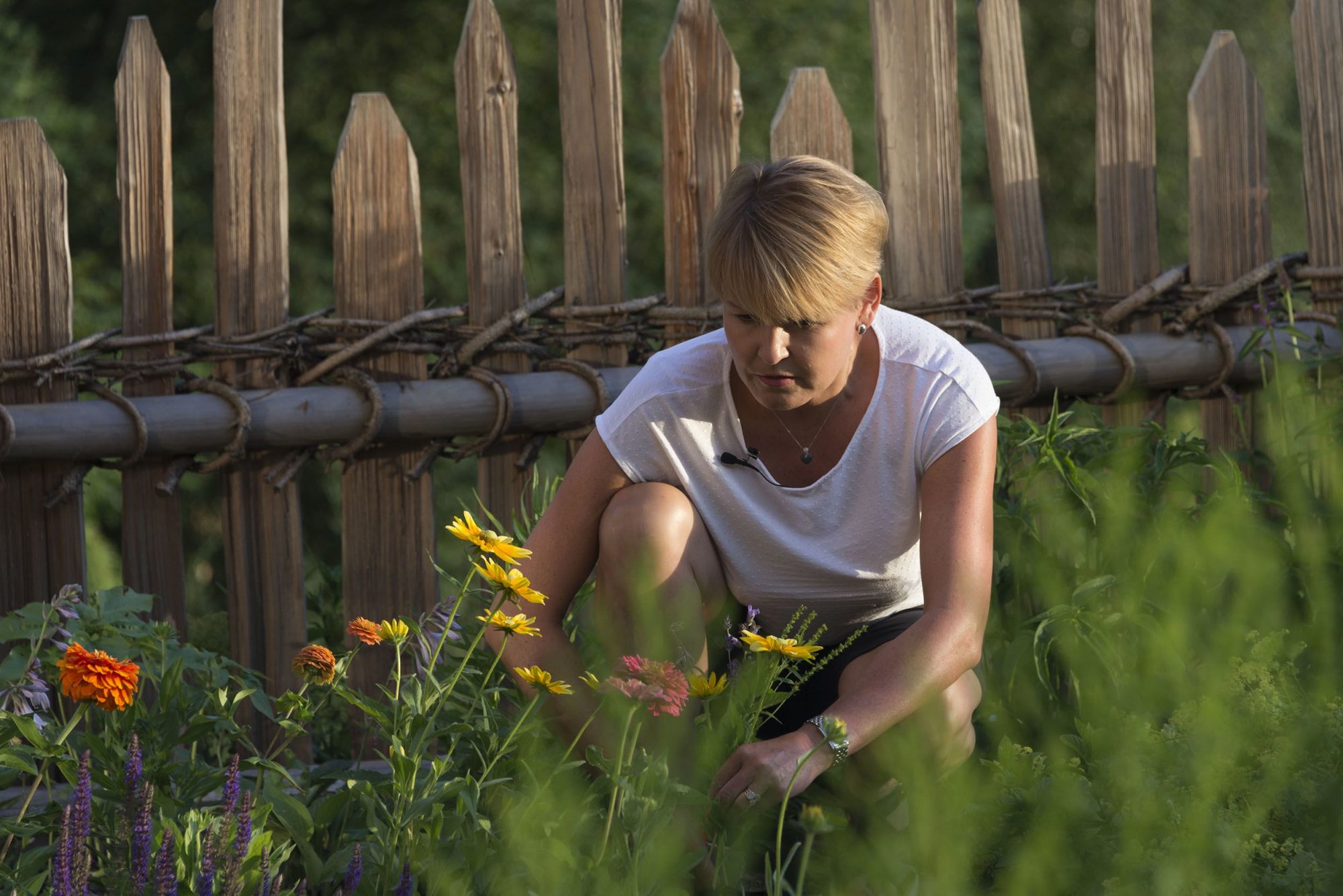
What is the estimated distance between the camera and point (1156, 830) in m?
1.30

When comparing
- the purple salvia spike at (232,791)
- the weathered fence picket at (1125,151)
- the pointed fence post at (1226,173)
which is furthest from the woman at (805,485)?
the pointed fence post at (1226,173)

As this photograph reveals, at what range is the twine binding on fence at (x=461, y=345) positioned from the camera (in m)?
2.56

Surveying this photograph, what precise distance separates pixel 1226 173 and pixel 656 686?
7.64ft

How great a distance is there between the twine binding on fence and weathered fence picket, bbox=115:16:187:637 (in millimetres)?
34

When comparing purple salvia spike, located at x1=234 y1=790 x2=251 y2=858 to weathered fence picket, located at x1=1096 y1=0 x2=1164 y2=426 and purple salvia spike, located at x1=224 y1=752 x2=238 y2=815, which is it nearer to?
purple salvia spike, located at x1=224 y1=752 x2=238 y2=815

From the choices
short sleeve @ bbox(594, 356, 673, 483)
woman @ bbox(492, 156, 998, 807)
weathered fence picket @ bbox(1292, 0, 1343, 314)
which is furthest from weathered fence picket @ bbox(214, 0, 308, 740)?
weathered fence picket @ bbox(1292, 0, 1343, 314)

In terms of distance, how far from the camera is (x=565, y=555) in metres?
2.01

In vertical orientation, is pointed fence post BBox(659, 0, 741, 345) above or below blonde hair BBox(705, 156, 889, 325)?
above

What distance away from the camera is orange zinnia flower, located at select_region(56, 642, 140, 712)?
1380 mm

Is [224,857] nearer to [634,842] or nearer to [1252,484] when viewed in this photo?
[634,842]

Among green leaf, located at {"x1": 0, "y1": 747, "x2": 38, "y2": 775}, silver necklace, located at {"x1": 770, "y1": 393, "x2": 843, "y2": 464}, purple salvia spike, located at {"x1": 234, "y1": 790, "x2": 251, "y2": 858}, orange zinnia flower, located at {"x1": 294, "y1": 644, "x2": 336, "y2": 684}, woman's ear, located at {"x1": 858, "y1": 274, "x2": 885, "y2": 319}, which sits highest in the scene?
woman's ear, located at {"x1": 858, "y1": 274, "x2": 885, "y2": 319}

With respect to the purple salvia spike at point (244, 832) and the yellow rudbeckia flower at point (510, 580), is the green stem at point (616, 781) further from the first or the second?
the purple salvia spike at point (244, 832)

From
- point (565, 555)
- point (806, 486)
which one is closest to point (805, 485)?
point (806, 486)

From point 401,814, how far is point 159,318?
1.52 metres
